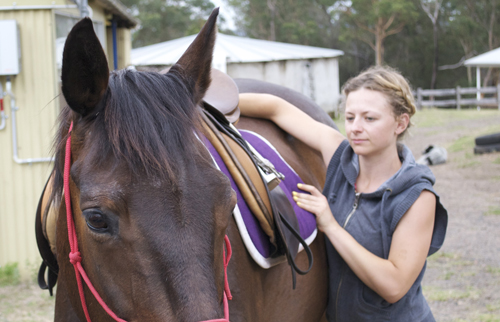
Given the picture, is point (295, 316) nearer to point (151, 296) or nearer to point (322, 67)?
point (151, 296)

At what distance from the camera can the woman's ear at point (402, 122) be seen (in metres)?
1.93

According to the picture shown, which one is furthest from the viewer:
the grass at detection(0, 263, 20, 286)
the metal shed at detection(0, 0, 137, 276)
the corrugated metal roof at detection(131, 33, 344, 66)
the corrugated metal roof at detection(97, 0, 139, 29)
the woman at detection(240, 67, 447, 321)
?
the corrugated metal roof at detection(131, 33, 344, 66)

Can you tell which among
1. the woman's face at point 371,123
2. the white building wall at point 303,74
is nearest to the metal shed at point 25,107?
the woman's face at point 371,123

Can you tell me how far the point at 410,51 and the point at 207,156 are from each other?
3739 centimetres

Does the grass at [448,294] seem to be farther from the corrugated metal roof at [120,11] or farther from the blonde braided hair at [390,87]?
the corrugated metal roof at [120,11]

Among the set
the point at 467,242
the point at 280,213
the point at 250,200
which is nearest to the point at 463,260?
the point at 467,242

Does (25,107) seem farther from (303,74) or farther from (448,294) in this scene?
(303,74)

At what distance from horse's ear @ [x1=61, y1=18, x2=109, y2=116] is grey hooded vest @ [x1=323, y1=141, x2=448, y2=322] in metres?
1.17

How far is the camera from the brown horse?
→ 40.9 inches

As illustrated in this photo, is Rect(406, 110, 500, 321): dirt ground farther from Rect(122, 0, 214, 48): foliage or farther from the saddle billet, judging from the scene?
Rect(122, 0, 214, 48): foliage

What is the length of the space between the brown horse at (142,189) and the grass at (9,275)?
345 cm

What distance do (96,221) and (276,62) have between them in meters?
16.4

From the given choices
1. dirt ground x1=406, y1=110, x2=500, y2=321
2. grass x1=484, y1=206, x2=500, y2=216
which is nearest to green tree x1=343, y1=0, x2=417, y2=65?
dirt ground x1=406, y1=110, x2=500, y2=321

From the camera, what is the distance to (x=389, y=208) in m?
1.81
